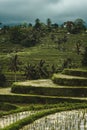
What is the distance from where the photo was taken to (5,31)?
135m

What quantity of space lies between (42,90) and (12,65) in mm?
44055

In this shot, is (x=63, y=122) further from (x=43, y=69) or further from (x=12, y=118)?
(x=43, y=69)

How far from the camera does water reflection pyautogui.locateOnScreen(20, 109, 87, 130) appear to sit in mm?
18938

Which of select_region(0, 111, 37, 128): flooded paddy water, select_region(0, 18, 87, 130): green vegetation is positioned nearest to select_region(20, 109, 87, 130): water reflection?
select_region(0, 18, 87, 130): green vegetation

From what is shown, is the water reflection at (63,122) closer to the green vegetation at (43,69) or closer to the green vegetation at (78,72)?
the green vegetation at (43,69)

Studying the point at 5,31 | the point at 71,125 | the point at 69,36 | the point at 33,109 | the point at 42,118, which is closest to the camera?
the point at 71,125

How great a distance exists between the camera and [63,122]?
20.6 metres

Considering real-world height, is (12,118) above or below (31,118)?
below

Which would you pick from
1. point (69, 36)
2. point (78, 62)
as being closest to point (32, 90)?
point (78, 62)

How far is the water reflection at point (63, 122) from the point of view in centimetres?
1894

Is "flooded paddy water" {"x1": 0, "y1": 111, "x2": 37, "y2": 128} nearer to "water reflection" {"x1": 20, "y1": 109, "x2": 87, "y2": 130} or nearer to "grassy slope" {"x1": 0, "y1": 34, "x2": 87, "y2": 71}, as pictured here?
"water reflection" {"x1": 20, "y1": 109, "x2": 87, "y2": 130}

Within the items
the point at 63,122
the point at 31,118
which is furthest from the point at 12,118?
the point at 63,122

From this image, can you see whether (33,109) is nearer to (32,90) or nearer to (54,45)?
(32,90)

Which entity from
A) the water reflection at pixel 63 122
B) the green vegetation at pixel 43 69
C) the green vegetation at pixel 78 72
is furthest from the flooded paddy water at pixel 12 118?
the green vegetation at pixel 78 72
